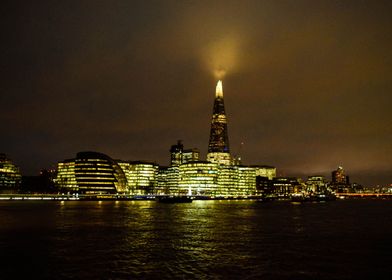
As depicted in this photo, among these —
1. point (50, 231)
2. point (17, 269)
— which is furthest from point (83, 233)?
point (17, 269)

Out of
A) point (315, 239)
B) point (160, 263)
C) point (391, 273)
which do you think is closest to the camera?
point (391, 273)

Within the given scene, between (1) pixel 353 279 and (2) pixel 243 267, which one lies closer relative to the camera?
(1) pixel 353 279

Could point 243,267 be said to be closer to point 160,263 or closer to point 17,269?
point 160,263

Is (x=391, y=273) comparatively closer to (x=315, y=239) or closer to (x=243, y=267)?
(x=243, y=267)

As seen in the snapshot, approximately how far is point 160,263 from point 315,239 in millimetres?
24974

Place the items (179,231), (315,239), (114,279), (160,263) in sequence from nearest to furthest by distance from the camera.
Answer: (114,279)
(160,263)
(315,239)
(179,231)

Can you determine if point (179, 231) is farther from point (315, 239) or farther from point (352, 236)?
point (352, 236)

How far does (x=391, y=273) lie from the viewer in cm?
3209

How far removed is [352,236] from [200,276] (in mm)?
33406

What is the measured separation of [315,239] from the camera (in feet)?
174

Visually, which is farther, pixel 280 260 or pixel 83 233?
pixel 83 233

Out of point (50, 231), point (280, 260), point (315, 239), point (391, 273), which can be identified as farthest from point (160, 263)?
point (50, 231)

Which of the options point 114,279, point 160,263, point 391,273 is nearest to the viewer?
point 114,279

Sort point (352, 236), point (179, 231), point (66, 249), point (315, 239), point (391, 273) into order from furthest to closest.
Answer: point (179, 231) < point (352, 236) < point (315, 239) < point (66, 249) < point (391, 273)
